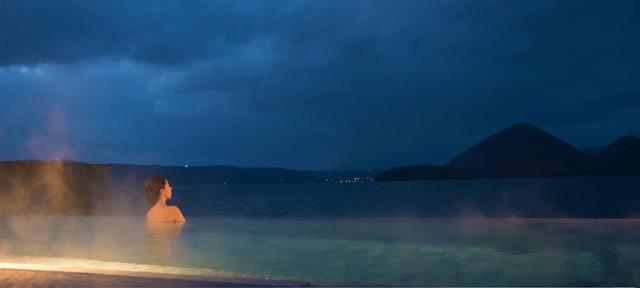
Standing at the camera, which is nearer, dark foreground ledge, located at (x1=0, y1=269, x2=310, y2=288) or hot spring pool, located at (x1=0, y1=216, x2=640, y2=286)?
dark foreground ledge, located at (x1=0, y1=269, x2=310, y2=288)

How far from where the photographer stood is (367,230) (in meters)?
10.7

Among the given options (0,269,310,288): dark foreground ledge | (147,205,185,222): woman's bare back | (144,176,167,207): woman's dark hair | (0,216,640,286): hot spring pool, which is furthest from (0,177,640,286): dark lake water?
(144,176,167,207): woman's dark hair

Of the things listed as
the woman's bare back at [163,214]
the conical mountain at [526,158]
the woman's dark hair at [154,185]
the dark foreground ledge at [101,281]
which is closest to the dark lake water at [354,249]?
the woman's bare back at [163,214]

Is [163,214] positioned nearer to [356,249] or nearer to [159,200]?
[159,200]

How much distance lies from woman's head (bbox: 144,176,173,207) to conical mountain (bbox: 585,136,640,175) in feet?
551

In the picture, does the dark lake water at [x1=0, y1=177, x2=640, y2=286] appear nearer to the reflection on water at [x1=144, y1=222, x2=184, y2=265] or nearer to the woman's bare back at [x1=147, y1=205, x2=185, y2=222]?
the reflection on water at [x1=144, y1=222, x2=184, y2=265]

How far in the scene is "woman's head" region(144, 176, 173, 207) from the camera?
10797 mm

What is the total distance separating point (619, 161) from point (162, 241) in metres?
175

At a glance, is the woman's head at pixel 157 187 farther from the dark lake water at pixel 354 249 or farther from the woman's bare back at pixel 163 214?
the dark lake water at pixel 354 249

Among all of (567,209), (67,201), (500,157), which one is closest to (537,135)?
(500,157)

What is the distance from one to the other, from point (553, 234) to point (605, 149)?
175 metres

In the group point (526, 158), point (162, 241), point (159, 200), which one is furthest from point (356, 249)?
point (526, 158)

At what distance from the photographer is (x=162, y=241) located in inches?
371

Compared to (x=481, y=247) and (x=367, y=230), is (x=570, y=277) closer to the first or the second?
(x=481, y=247)
